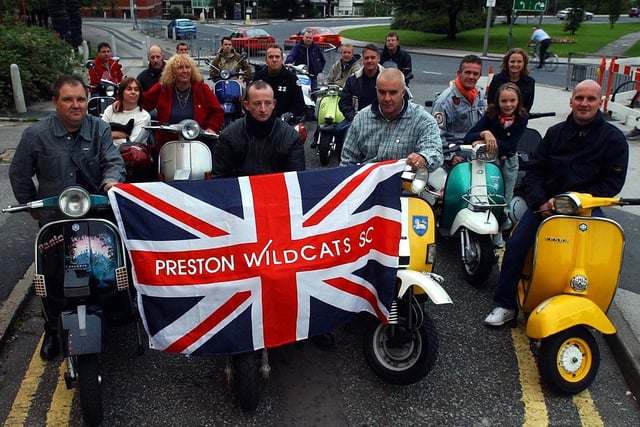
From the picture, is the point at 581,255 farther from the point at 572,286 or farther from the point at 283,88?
the point at 283,88

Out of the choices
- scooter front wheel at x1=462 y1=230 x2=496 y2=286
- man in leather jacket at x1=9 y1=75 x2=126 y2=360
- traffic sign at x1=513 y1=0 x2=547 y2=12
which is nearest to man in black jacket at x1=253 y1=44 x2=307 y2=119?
scooter front wheel at x1=462 y1=230 x2=496 y2=286

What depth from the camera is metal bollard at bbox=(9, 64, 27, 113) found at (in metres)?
12.4

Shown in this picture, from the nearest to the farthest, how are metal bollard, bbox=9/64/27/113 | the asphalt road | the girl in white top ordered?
the asphalt road < the girl in white top < metal bollard, bbox=9/64/27/113

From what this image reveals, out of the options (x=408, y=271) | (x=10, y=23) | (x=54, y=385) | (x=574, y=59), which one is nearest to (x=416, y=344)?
(x=408, y=271)

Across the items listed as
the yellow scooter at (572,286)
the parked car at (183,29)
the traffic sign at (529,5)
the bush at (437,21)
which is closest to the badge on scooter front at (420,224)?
the yellow scooter at (572,286)

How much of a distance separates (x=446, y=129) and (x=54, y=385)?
179 inches

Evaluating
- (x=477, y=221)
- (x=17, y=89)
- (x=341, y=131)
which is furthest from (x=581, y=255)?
(x=17, y=89)

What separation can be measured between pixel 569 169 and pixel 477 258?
1.28 m

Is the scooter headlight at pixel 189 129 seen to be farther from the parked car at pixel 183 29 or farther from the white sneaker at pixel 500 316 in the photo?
the parked car at pixel 183 29

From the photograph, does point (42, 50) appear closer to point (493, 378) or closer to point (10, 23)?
point (10, 23)

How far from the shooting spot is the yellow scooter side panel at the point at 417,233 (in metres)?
3.86

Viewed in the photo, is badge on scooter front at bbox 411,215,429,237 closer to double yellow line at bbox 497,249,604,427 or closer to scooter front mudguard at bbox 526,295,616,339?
scooter front mudguard at bbox 526,295,616,339

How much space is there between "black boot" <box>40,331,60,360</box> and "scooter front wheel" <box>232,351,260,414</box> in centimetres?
151

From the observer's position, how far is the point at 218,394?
3.72 m
